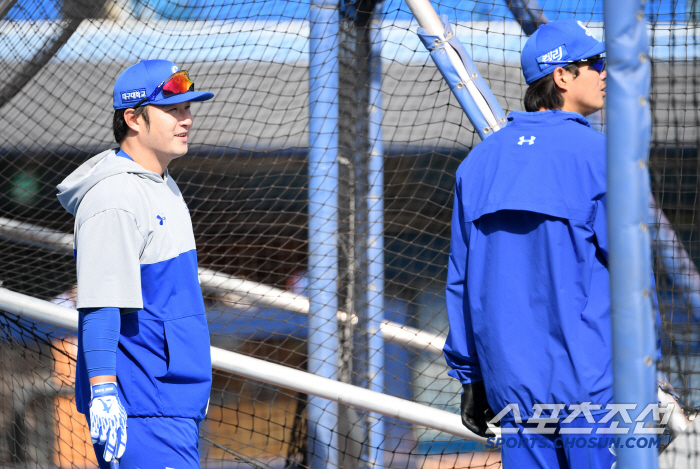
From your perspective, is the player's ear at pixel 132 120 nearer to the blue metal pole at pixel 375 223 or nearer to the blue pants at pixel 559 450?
the blue pants at pixel 559 450

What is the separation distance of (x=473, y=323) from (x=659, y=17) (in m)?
2.03

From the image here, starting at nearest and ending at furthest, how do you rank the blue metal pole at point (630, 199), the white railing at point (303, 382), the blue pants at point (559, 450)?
the blue metal pole at point (630, 199) < the blue pants at point (559, 450) < the white railing at point (303, 382)

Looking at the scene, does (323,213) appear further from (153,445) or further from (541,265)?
(541,265)

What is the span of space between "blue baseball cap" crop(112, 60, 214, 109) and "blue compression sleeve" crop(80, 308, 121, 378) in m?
0.58

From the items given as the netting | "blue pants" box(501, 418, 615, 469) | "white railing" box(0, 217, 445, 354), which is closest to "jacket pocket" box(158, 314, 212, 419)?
"blue pants" box(501, 418, 615, 469)

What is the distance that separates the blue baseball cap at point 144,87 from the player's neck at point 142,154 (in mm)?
98

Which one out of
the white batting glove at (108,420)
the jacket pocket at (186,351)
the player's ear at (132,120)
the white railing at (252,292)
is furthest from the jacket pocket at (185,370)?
the white railing at (252,292)

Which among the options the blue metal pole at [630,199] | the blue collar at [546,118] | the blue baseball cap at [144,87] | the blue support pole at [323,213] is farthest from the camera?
the blue support pole at [323,213]

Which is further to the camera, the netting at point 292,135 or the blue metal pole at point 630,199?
the netting at point 292,135

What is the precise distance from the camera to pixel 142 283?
1794mm

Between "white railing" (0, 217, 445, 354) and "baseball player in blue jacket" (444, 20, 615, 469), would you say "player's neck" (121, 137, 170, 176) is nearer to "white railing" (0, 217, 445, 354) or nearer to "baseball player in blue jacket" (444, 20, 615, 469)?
"baseball player in blue jacket" (444, 20, 615, 469)

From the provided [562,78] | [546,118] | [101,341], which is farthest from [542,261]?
[101,341]

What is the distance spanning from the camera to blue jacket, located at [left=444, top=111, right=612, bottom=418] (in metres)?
1.50

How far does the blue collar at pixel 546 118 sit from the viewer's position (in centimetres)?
164
